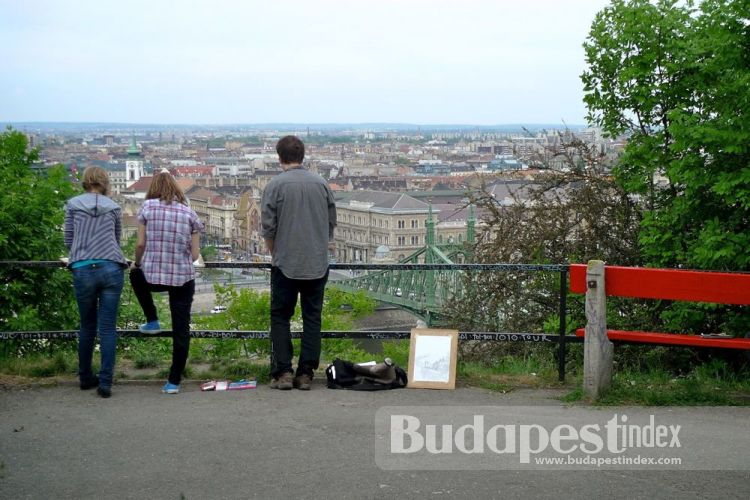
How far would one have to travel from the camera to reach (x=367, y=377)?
24.6ft

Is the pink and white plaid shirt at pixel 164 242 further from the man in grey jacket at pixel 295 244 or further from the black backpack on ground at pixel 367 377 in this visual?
the black backpack on ground at pixel 367 377

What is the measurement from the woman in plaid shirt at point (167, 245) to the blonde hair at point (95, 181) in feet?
1.09

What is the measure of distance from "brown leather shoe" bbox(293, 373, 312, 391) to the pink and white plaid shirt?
1.16 m

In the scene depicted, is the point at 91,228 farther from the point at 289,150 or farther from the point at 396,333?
the point at 396,333

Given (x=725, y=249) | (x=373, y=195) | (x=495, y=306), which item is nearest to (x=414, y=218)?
(x=373, y=195)

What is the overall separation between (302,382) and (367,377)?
50 centimetres

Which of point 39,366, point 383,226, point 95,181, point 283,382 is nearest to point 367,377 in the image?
point 283,382

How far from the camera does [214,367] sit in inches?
320

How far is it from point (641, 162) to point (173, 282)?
6222 millimetres

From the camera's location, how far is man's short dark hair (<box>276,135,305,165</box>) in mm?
7254

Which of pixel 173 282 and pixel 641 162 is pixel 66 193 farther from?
pixel 641 162

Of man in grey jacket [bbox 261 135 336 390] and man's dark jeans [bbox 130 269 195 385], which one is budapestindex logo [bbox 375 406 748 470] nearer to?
man in grey jacket [bbox 261 135 336 390]


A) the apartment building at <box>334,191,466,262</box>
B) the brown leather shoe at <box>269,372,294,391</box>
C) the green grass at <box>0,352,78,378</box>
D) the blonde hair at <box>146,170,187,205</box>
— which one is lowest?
the apartment building at <box>334,191,466,262</box>

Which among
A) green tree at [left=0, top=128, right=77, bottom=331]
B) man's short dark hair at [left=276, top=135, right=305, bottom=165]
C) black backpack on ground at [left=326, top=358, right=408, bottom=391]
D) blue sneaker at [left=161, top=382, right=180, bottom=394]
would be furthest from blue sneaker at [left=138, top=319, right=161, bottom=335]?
green tree at [left=0, top=128, right=77, bottom=331]
